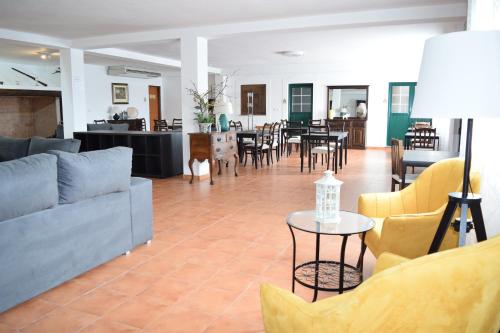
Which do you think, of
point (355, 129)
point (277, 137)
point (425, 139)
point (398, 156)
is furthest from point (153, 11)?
point (355, 129)

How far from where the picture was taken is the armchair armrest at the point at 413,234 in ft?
7.47

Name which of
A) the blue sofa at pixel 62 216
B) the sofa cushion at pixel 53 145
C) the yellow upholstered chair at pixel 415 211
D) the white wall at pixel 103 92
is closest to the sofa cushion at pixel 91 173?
the blue sofa at pixel 62 216

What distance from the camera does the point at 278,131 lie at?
8.93 metres

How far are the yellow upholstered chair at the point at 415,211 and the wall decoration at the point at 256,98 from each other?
33.1 ft

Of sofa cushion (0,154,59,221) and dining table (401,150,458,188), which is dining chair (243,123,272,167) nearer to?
dining table (401,150,458,188)

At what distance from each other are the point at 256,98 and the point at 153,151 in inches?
254

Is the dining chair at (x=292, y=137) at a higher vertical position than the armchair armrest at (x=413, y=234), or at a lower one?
higher

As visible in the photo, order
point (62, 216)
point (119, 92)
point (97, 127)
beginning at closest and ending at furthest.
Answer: point (62, 216), point (97, 127), point (119, 92)

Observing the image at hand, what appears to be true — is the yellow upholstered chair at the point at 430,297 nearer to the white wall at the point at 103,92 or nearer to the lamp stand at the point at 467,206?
the lamp stand at the point at 467,206

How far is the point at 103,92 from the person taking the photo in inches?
464

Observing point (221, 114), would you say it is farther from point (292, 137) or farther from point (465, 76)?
point (465, 76)

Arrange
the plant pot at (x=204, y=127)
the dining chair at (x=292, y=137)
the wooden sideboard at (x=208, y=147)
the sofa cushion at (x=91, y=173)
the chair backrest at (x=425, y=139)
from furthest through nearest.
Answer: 1. the dining chair at (x=292, y=137)
2. the chair backrest at (x=425, y=139)
3. the plant pot at (x=204, y=127)
4. the wooden sideboard at (x=208, y=147)
5. the sofa cushion at (x=91, y=173)

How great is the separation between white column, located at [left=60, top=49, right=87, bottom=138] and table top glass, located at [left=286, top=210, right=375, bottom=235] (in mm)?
6632

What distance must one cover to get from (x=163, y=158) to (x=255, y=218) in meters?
2.94
